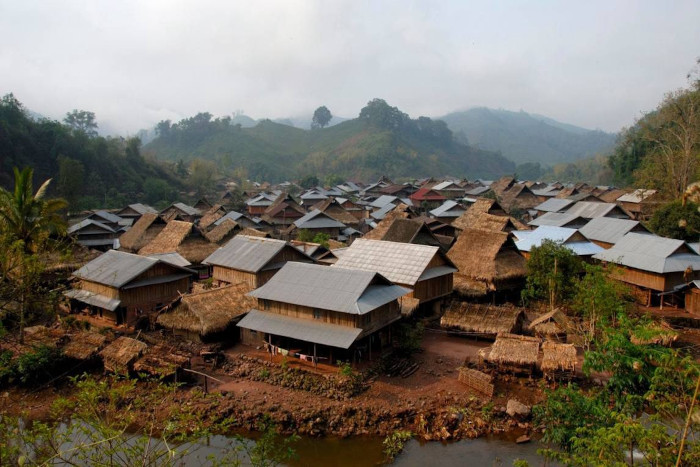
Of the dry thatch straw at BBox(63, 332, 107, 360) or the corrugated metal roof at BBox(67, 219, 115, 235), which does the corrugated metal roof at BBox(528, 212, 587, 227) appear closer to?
the dry thatch straw at BBox(63, 332, 107, 360)

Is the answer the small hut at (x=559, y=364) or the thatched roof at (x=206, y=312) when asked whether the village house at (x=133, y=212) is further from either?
the small hut at (x=559, y=364)

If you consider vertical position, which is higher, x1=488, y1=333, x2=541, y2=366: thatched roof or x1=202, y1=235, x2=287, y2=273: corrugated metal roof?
x1=202, y1=235, x2=287, y2=273: corrugated metal roof

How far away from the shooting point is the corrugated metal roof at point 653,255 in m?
26.7

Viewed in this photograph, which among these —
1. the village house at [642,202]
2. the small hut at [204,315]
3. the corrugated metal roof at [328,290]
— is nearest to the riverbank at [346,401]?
the small hut at [204,315]

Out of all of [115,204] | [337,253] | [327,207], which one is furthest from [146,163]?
[337,253]

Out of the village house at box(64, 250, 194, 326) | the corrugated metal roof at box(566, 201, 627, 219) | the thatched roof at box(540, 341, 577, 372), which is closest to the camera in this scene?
the thatched roof at box(540, 341, 577, 372)

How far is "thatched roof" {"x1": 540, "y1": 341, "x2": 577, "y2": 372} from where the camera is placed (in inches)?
726

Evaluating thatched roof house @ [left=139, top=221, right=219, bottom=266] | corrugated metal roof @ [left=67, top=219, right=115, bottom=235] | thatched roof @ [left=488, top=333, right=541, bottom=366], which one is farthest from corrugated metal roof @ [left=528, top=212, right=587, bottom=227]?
corrugated metal roof @ [left=67, top=219, right=115, bottom=235]

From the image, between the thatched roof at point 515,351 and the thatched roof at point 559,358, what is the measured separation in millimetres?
386

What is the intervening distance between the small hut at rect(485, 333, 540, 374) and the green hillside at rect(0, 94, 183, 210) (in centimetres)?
5111

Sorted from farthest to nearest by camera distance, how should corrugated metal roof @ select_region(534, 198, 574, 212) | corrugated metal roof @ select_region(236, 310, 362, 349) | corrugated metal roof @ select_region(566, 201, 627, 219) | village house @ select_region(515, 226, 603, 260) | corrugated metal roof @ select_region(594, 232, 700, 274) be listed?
corrugated metal roof @ select_region(534, 198, 574, 212) < corrugated metal roof @ select_region(566, 201, 627, 219) < village house @ select_region(515, 226, 603, 260) < corrugated metal roof @ select_region(594, 232, 700, 274) < corrugated metal roof @ select_region(236, 310, 362, 349)

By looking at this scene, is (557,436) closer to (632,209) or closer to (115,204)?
(632,209)

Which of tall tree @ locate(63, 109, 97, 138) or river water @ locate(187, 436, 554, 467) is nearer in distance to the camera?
river water @ locate(187, 436, 554, 467)

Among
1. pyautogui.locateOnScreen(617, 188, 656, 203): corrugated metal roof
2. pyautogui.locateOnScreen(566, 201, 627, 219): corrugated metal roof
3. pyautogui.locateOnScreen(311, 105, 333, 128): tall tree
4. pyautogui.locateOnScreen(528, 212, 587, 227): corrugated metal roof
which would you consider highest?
pyautogui.locateOnScreen(311, 105, 333, 128): tall tree
